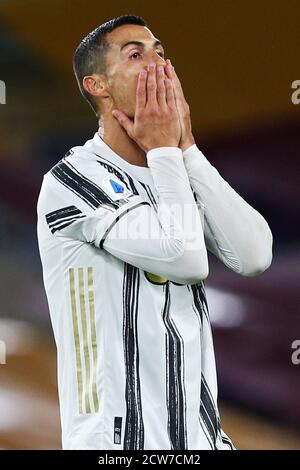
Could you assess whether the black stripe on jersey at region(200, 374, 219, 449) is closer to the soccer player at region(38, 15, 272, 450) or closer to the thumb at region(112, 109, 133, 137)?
the soccer player at region(38, 15, 272, 450)

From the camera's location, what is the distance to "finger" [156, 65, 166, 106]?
1.53 meters

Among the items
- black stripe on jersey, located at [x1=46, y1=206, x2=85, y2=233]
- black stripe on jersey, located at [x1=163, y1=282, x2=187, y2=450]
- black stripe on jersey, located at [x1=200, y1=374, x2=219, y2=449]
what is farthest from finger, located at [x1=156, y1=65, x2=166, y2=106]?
black stripe on jersey, located at [x1=200, y1=374, x2=219, y2=449]

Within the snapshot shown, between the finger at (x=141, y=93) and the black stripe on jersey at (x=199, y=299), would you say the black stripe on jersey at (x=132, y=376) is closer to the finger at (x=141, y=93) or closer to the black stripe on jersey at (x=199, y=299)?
the black stripe on jersey at (x=199, y=299)

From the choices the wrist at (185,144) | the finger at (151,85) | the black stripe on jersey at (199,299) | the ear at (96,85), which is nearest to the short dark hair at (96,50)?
the ear at (96,85)

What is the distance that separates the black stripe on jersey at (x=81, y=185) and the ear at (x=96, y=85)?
0.56 ft

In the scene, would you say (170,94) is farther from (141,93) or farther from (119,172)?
(119,172)

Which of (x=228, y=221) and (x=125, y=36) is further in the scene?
(x=125, y=36)

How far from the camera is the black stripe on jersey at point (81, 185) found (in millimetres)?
1465

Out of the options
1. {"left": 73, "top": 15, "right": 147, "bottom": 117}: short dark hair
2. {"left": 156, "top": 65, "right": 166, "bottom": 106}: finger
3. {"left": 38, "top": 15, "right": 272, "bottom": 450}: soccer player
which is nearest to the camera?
{"left": 38, "top": 15, "right": 272, "bottom": 450}: soccer player

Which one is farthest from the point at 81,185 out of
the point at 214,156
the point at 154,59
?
the point at 214,156

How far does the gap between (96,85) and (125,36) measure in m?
0.11

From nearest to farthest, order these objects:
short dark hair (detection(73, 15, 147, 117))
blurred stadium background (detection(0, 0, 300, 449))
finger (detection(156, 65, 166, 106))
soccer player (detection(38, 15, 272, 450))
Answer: soccer player (detection(38, 15, 272, 450)) → finger (detection(156, 65, 166, 106)) → short dark hair (detection(73, 15, 147, 117)) → blurred stadium background (detection(0, 0, 300, 449))

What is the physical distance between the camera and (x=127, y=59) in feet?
5.25
